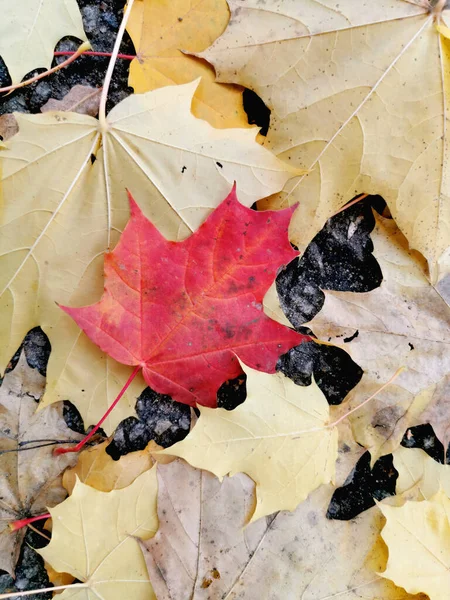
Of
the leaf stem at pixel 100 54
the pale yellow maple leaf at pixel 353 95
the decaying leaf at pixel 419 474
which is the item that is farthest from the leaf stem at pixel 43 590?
the leaf stem at pixel 100 54

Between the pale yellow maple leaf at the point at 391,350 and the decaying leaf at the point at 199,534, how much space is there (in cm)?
34

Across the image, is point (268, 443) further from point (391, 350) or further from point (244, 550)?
point (391, 350)

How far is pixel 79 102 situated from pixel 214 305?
23.7 inches

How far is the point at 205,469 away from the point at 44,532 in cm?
44

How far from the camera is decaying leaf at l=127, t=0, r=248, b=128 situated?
4.04ft

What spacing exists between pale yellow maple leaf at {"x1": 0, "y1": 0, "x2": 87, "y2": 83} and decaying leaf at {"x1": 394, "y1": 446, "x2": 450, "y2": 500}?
126 centimetres

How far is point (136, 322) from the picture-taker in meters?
1.16

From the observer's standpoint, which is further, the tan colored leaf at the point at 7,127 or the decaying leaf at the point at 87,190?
the tan colored leaf at the point at 7,127

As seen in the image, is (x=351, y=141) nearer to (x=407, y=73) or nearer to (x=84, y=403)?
(x=407, y=73)

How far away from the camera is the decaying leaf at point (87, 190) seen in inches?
44.8

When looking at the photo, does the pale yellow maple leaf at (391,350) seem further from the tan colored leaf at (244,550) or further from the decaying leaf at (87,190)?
the decaying leaf at (87,190)

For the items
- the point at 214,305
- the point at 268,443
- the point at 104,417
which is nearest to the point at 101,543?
the point at 104,417

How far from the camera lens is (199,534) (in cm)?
118

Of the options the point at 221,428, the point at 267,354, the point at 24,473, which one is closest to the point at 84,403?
the point at 24,473
